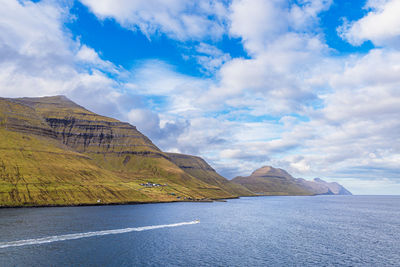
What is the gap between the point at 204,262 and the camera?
76562 mm

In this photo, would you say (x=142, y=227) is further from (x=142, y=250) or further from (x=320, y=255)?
(x=320, y=255)

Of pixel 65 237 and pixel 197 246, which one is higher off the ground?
pixel 65 237

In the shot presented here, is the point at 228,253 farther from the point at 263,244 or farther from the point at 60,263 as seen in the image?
the point at 60,263

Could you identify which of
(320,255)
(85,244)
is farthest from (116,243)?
(320,255)

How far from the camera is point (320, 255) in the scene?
285 feet

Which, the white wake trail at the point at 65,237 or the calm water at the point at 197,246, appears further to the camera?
the white wake trail at the point at 65,237

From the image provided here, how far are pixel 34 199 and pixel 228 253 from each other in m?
167

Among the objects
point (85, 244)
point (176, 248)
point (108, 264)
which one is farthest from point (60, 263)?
point (176, 248)

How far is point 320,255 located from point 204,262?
38.6 m

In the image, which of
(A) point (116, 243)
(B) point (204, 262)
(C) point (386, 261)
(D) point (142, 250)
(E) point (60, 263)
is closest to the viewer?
(E) point (60, 263)

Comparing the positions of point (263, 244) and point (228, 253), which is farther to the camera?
point (263, 244)

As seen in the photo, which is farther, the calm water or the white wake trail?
the white wake trail

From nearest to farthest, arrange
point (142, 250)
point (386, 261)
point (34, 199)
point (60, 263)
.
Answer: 1. point (60, 263)
2. point (386, 261)
3. point (142, 250)
4. point (34, 199)

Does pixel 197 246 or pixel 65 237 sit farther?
pixel 65 237
